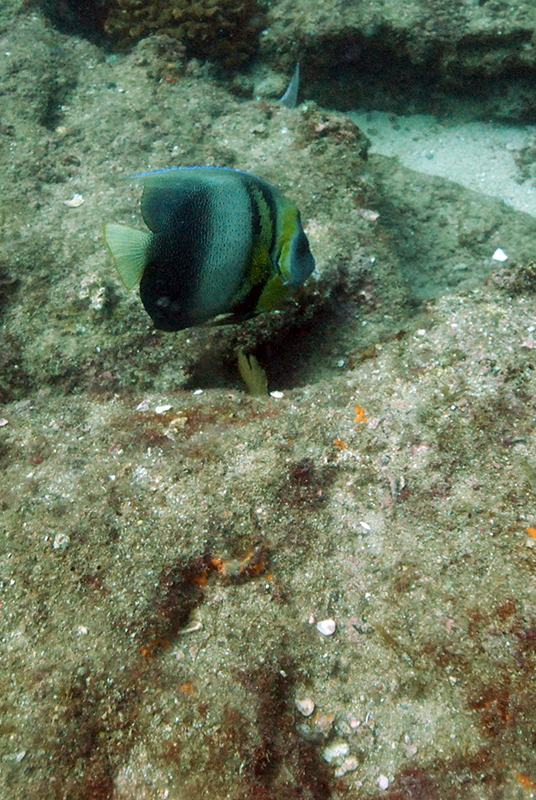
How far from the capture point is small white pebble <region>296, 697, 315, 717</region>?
5.76 ft

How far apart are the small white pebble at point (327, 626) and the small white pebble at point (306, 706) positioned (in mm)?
242

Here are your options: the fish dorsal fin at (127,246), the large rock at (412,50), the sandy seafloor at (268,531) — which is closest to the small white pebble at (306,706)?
the sandy seafloor at (268,531)

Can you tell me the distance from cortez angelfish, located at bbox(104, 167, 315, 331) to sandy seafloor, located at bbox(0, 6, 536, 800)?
848 mm

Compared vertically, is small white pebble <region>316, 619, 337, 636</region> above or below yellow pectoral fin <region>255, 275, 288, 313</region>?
below

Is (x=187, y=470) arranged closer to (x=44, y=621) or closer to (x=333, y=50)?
(x=44, y=621)

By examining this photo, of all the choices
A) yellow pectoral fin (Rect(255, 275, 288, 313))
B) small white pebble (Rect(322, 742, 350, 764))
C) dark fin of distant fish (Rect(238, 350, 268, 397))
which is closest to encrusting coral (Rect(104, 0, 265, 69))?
dark fin of distant fish (Rect(238, 350, 268, 397))

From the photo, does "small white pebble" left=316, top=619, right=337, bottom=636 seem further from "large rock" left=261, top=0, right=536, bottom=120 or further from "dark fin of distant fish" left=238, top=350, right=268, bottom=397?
"large rock" left=261, top=0, right=536, bottom=120

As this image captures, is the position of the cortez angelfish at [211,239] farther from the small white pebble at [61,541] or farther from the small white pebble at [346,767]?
the small white pebble at [346,767]

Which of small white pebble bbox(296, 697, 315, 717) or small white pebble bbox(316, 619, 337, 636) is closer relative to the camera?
small white pebble bbox(296, 697, 315, 717)

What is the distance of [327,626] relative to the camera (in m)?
1.92

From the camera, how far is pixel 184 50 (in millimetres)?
4840

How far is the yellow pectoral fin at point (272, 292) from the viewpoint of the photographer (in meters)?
1.86

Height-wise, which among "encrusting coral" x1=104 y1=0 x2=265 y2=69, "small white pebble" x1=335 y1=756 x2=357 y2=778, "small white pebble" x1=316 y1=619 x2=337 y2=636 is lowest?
"small white pebble" x1=335 y1=756 x2=357 y2=778

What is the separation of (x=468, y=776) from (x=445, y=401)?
1.53m
